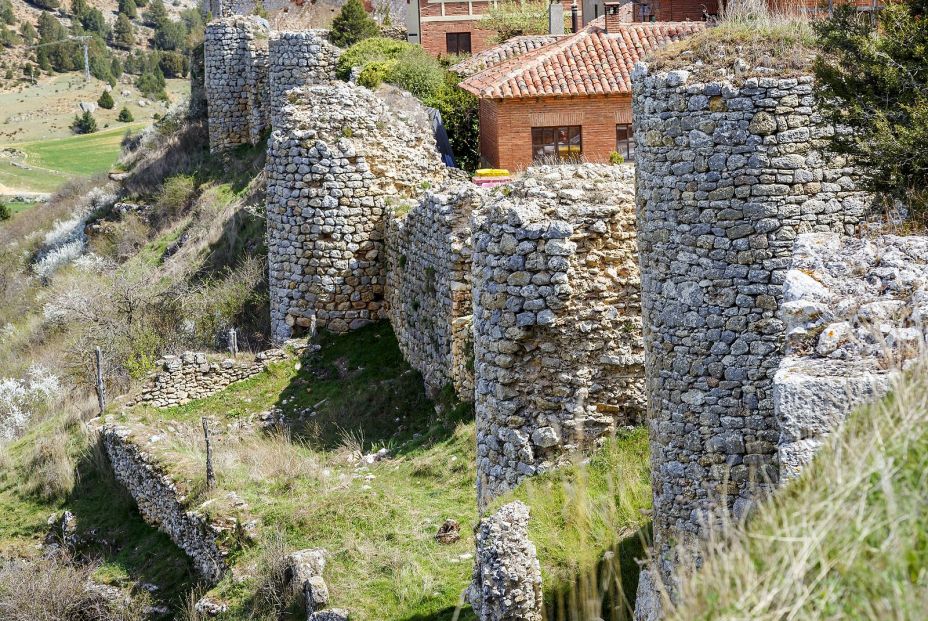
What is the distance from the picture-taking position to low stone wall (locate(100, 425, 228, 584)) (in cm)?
1267

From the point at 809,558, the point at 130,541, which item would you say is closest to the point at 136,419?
the point at 130,541

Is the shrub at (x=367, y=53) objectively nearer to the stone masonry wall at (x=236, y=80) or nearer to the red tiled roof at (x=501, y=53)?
the red tiled roof at (x=501, y=53)

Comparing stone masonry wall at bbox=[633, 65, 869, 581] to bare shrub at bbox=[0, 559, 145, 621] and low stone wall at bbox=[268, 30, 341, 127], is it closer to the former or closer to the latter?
bare shrub at bbox=[0, 559, 145, 621]

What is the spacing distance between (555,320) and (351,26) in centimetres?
2196

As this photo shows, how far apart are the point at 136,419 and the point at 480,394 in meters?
8.31

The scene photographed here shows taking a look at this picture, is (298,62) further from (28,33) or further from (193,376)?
(28,33)

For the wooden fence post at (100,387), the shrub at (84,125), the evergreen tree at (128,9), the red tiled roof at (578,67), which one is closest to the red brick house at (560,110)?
the red tiled roof at (578,67)

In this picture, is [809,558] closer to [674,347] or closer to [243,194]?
[674,347]

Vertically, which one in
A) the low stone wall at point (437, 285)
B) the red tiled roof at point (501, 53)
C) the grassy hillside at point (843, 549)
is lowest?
the low stone wall at point (437, 285)

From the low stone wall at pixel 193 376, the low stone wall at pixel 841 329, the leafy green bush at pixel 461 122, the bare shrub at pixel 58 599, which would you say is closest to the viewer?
the low stone wall at pixel 841 329

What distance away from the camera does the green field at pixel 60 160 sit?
62.0m

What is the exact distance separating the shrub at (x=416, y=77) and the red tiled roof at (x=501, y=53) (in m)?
0.97

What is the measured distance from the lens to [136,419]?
1730 centimetres

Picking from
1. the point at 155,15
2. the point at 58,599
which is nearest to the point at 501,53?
the point at 58,599
